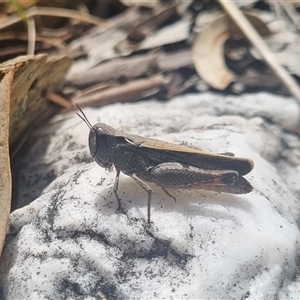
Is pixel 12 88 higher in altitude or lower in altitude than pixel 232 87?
higher

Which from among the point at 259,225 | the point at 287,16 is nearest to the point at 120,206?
the point at 259,225

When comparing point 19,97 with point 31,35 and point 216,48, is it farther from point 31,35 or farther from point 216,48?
point 216,48

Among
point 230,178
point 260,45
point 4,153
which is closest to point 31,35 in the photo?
point 260,45

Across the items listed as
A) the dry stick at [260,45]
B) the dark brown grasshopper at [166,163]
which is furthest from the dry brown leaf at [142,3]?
the dark brown grasshopper at [166,163]

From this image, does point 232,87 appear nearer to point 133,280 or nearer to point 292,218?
point 292,218

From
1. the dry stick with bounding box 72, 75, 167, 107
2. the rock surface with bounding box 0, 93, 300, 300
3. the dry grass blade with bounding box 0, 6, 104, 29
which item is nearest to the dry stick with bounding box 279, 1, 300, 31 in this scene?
the dry stick with bounding box 72, 75, 167, 107

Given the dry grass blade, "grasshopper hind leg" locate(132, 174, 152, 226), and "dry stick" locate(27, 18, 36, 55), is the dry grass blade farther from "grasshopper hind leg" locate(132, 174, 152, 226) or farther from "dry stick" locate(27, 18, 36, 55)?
"grasshopper hind leg" locate(132, 174, 152, 226)

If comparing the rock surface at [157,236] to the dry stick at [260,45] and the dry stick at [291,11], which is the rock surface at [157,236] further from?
the dry stick at [291,11]
